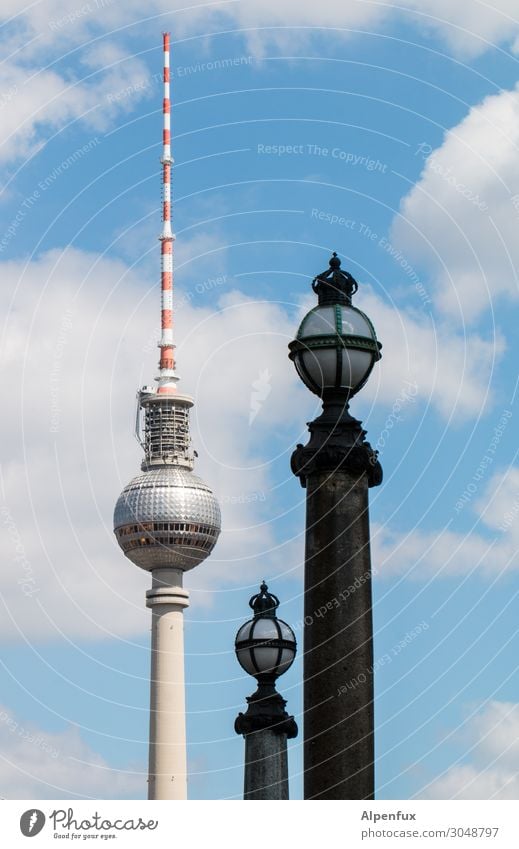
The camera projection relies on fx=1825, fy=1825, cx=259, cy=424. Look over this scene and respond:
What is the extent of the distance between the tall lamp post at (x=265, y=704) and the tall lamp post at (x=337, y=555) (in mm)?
7205

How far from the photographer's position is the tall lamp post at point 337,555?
1705cm

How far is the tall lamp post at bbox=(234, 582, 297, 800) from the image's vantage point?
24797 mm

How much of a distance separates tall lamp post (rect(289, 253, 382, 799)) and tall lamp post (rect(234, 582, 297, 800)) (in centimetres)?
720

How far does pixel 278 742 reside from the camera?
25.8 meters

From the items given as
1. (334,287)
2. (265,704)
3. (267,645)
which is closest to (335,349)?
(334,287)

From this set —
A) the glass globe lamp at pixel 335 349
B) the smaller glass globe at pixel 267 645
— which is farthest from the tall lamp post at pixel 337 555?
the smaller glass globe at pixel 267 645

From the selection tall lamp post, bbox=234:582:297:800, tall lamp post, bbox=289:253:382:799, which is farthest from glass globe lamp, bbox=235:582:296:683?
tall lamp post, bbox=289:253:382:799

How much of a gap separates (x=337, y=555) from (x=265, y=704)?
8.27 m
